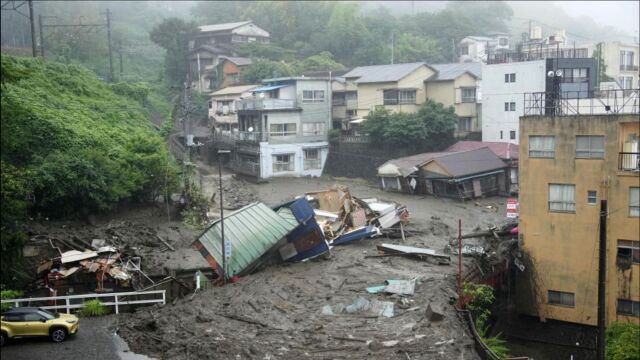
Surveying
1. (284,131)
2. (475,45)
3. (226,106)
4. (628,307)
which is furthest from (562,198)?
(475,45)

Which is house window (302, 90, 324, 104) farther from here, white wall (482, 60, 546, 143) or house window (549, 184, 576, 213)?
house window (549, 184, 576, 213)

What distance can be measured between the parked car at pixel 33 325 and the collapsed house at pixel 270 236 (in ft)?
21.6

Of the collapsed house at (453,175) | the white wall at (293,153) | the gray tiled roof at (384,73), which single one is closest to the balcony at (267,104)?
the white wall at (293,153)

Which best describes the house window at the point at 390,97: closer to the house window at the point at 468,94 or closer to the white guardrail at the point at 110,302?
the house window at the point at 468,94

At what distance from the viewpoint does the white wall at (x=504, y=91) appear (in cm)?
4009

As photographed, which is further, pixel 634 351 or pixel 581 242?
pixel 581 242

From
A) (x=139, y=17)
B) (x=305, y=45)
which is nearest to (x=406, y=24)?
(x=305, y=45)

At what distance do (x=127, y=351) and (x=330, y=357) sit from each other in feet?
18.6

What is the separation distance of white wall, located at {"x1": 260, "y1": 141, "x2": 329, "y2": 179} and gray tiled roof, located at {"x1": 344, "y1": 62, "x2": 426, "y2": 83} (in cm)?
624

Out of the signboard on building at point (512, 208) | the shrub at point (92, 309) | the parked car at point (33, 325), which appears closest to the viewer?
the parked car at point (33, 325)

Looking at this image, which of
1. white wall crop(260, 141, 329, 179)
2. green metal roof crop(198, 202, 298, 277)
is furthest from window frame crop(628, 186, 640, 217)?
white wall crop(260, 141, 329, 179)

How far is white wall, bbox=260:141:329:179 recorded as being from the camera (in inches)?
1724

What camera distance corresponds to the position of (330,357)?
16.2 meters

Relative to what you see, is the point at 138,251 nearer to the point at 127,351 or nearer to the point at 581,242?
the point at 127,351
